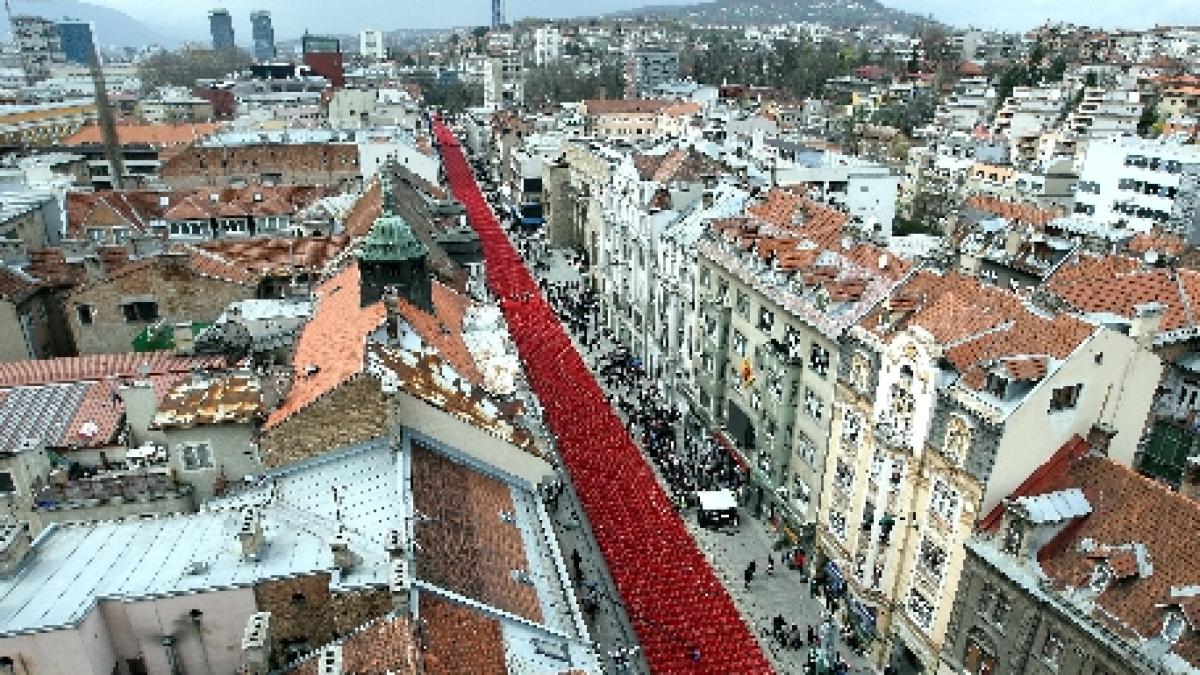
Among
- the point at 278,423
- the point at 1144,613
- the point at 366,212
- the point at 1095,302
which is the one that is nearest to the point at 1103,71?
the point at 1095,302

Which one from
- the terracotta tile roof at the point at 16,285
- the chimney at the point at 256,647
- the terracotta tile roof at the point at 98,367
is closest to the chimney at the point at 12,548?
the chimney at the point at 256,647

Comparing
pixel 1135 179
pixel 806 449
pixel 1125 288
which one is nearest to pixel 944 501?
pixel 806 449

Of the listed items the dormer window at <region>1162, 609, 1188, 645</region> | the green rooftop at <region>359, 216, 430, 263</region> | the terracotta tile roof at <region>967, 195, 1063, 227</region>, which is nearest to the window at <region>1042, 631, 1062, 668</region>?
the dormer window at <region>1162, 609, 1188, 645</region>

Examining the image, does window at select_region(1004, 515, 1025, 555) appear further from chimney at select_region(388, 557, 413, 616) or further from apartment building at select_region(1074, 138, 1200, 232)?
apartment building at select_region(1074, 138, 1200, 232)

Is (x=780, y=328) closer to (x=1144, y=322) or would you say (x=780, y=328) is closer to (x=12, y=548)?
(x=1144, y=322)

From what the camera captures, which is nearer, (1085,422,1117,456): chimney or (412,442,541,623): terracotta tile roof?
(412,442,541,623): terracotta tile roof

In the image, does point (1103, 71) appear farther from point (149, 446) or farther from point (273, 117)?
point (149, 446)
